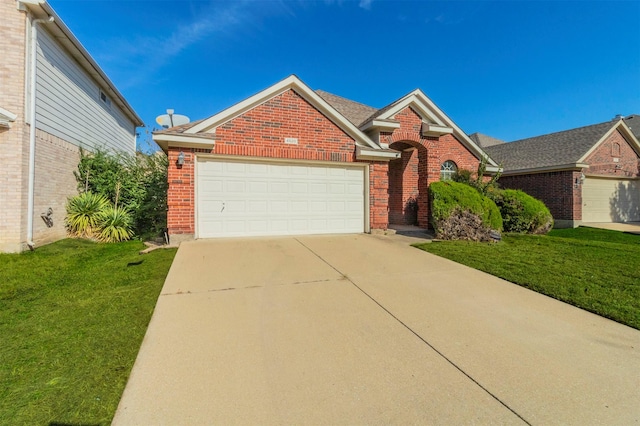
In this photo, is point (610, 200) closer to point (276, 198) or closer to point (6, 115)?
point (276, 198)

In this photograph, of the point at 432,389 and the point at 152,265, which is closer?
the point at 432,389

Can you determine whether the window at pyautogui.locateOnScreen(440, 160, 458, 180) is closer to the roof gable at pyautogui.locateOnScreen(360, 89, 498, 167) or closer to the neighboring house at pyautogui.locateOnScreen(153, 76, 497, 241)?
the roof gable at pyautogui.locateOnScreen(360, 89, 498, 167)

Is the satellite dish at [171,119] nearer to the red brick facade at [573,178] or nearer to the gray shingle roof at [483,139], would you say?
the red brick facade at [573,178]

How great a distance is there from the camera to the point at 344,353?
2719 mm

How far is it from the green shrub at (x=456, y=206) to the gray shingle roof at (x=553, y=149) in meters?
7.65

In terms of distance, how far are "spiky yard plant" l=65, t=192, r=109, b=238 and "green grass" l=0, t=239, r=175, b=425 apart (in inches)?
96.6

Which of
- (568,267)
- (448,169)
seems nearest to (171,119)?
(448,169)

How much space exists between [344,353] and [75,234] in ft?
31.1

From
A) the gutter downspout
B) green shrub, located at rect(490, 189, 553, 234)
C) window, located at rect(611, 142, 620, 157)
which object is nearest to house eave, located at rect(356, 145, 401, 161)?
green shrub, located at rect(490, 189, 553, 234)

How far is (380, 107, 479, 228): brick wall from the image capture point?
10883 mm

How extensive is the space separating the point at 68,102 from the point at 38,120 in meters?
1.88

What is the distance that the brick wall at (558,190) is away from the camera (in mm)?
13625

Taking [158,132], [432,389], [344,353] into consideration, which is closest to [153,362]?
[344,353]

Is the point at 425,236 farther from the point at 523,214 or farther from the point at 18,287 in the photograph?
the point at 18,287
